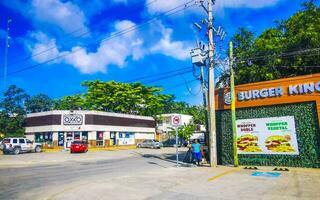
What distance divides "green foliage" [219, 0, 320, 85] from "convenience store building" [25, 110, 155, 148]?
25.0 metres

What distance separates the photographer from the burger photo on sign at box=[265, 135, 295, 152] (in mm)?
16430

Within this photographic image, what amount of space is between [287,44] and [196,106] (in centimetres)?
7045

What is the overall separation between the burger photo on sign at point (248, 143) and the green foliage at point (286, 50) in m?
6.09

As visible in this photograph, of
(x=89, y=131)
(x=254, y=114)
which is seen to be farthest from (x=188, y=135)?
(x=254, y=114)

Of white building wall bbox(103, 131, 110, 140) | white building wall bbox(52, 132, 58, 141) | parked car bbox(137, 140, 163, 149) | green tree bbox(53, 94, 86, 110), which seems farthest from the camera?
green tree bbox(53, 94, 86, 110)

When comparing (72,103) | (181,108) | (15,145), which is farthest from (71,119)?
(181,108)

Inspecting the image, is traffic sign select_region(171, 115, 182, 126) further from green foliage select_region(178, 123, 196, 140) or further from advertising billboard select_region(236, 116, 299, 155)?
green foliage select_region(178, 123, 196, 140)

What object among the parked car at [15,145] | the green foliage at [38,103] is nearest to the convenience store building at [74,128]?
the parked car at [15,145]

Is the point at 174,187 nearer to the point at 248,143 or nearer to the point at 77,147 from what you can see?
the point at 248,143

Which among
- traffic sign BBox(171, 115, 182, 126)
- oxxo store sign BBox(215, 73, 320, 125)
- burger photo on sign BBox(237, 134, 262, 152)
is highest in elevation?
oxxo store sign BBox(215, 73, 320, 125)

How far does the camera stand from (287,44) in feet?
78.7

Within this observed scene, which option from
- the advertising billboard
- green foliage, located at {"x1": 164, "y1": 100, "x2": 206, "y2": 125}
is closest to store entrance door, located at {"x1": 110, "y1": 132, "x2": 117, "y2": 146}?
the advertising billboard

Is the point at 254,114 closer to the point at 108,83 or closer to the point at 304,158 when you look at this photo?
the point at 304,158

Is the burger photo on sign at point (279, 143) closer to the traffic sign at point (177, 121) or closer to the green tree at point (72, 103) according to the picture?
the traffic sign at point (177, 121)
